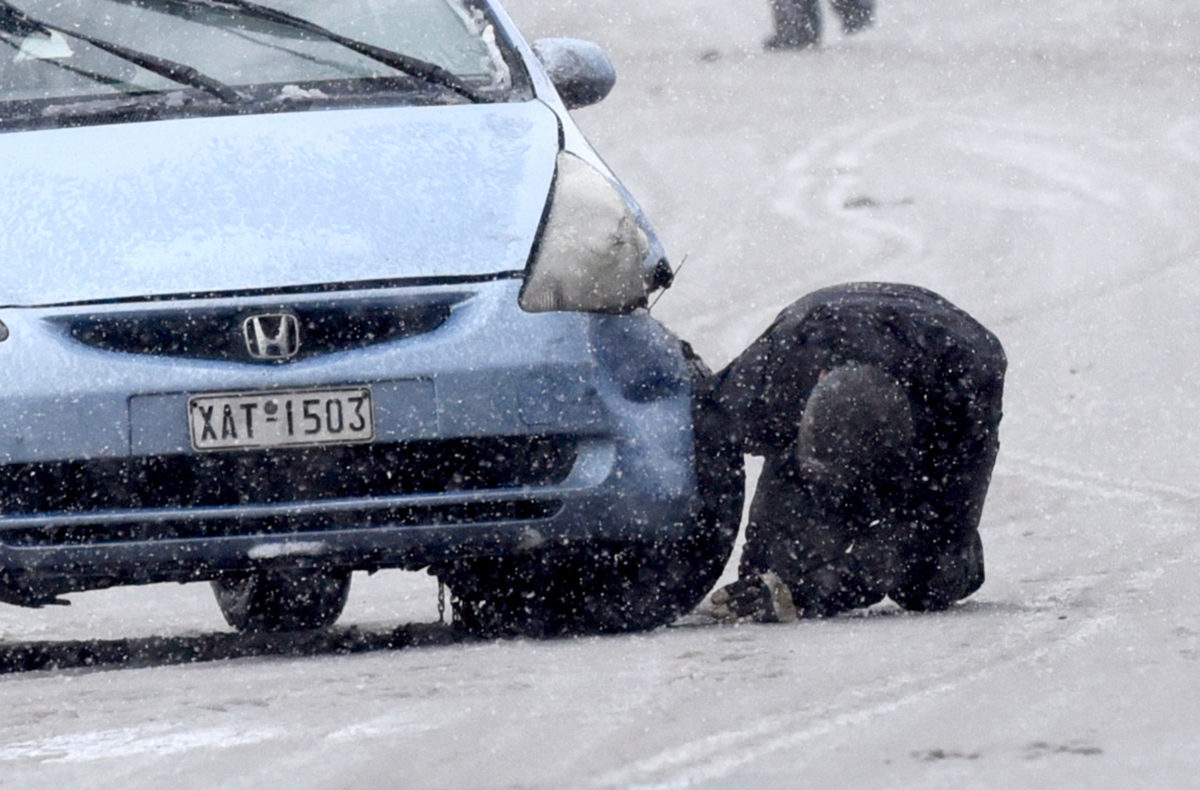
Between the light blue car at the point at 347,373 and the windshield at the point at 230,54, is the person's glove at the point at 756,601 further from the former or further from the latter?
the windshield at the point at 230,54

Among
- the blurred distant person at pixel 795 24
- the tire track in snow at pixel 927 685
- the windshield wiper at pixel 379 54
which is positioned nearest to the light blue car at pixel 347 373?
the windshield wiper at pixel 379 54

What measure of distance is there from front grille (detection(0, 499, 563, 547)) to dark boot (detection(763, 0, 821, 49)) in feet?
86.8

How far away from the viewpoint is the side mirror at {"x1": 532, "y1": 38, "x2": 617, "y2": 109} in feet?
20.4

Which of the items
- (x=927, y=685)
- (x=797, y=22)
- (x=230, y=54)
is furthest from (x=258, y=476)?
(x=797, y=22)

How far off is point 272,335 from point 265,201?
356mm

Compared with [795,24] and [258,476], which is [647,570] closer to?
[258,476]

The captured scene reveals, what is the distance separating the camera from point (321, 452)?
4.99 meters

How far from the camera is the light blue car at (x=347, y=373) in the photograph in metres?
4.96

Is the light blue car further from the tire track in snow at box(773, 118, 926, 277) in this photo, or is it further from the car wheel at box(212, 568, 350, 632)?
the tire track in snow at box(773, 118, 926, 277)

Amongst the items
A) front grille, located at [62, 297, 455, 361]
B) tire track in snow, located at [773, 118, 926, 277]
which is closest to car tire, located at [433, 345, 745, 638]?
front grille, located at [62, 297, 455, 361]

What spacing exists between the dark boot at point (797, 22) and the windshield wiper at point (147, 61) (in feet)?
83.7

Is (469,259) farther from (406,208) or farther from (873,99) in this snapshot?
(873,99)

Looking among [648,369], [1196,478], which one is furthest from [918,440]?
[1196,478]

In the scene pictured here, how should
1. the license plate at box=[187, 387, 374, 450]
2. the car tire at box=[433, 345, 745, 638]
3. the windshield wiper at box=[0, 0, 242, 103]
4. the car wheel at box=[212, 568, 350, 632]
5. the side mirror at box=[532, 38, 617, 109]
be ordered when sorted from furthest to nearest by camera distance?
the car wheel at box=[212, 568, 350, 632] → the side mirror at box=[532, 38, 617, 109] → the windshield wiper at box=[0, 0, 242, 103] → the car tire at box=[433, 345, 745, 638] → the license plate at box=[187, 387, 374, 450]
